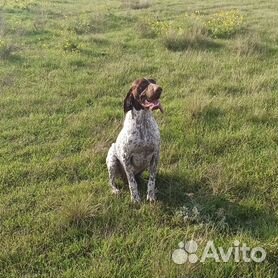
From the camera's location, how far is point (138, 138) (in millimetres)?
5285

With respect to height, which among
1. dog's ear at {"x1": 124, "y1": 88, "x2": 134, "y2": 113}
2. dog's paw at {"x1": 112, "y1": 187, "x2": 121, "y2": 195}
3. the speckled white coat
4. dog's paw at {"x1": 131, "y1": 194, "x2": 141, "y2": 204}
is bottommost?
dog's paw at {"x1": 112, "y1": 187, "x2": 121, "y2": 195}

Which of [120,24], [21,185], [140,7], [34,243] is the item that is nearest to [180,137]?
[21,185]

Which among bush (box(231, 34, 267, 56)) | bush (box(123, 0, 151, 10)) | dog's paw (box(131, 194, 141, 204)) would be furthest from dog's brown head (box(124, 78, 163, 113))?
bush (box(123, 0, 151, 10))

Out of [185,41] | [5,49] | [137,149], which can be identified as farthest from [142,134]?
[5,49]

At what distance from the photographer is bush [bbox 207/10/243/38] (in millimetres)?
13820

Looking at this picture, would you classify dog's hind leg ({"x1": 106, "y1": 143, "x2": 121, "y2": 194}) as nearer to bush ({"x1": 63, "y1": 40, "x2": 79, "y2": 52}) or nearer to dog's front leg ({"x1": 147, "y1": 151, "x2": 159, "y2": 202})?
dog's front leg ({"x1": 147, "y1": 151, "x2": 159, "y2": 202})

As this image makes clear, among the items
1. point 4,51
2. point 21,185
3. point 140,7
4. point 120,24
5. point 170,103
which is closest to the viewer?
point 21,185

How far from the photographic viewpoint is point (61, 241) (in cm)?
496

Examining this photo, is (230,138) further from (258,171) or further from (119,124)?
(119,124)

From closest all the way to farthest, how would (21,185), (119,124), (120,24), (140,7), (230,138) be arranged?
(21,185) → (230,138) → (119,124) → (120,24) → (140,7)

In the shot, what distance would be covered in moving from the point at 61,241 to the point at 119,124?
10.3ft

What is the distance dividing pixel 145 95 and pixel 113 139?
2392mm

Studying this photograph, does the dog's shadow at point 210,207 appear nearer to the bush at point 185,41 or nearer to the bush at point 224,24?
the bush at point 185,41

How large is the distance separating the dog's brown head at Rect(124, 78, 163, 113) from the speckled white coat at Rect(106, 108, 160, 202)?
119 millimetres
